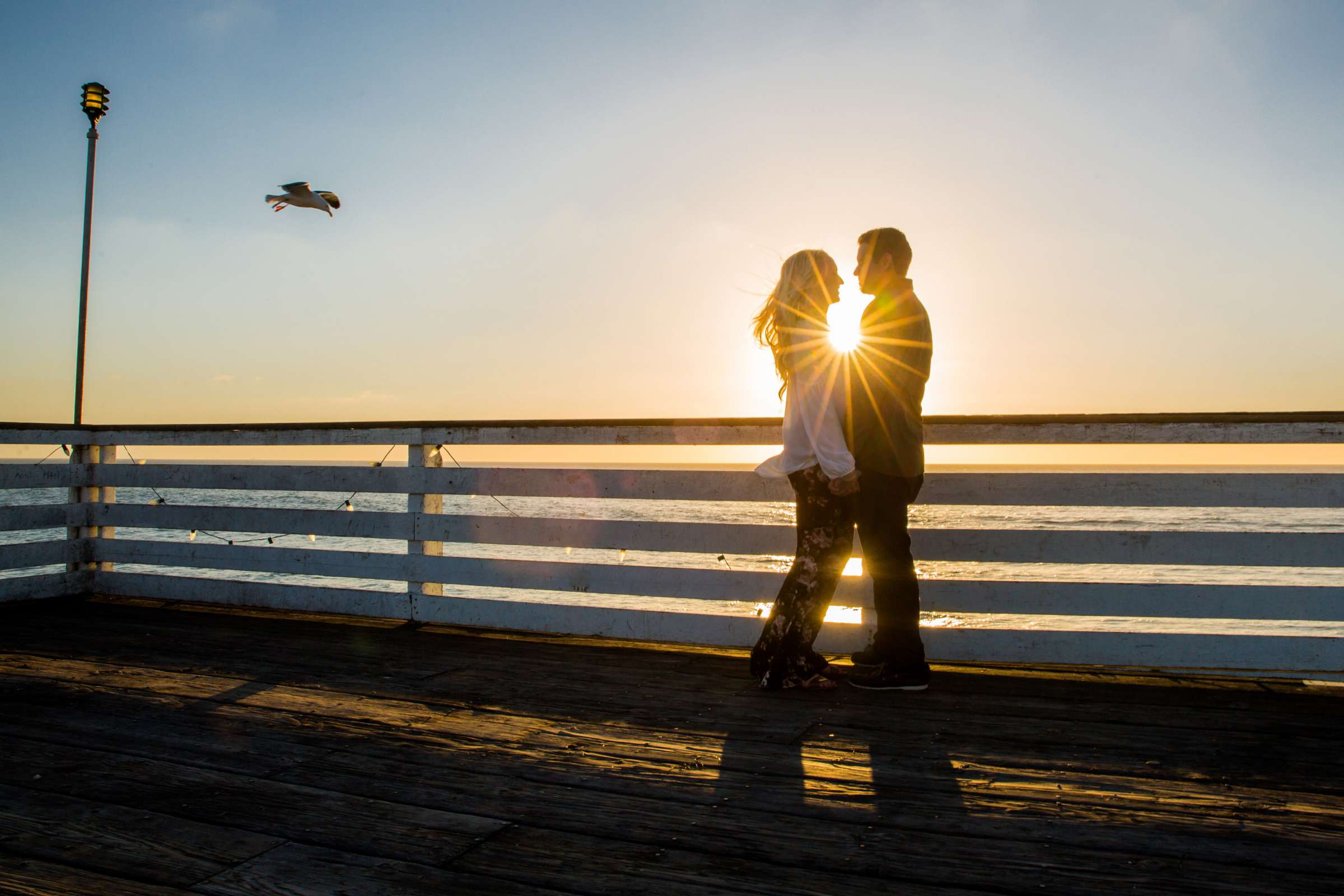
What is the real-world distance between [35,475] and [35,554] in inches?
18.9

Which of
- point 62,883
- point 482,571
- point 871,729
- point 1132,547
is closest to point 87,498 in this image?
point 482,571

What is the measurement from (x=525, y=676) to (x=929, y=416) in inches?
81.9

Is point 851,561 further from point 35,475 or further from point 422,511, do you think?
point 35,475

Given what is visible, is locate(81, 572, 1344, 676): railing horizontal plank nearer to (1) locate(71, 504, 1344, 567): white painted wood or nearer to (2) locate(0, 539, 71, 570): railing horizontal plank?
(1) locate(71, 504, 1344, 567): white painted wood

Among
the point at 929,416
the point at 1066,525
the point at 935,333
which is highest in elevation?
the point at 935,333

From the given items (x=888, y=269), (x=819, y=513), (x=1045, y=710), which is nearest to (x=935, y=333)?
(x=888, y=269)

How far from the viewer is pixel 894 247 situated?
3.46 m

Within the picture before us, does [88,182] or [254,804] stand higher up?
[88,182]

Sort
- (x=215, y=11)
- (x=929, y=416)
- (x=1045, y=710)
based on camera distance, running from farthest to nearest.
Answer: (x=215, y=11) < (x=929, y=416) < (x=1045, y=710)

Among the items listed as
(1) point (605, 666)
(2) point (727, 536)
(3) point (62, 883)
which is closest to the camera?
(3) point (62, 883)

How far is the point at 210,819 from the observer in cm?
212

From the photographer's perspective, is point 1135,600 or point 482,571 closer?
point 1135,600

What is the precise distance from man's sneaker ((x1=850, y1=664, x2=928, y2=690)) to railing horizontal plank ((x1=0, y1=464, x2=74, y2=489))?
15.7ft

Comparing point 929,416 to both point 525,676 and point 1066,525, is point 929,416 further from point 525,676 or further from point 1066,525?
point 1066,525
